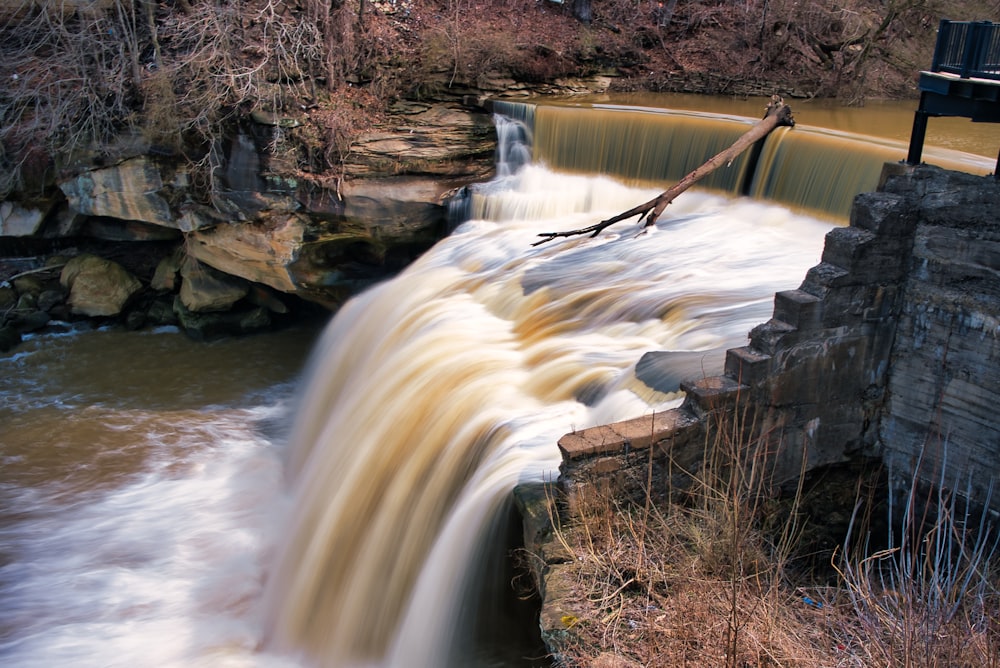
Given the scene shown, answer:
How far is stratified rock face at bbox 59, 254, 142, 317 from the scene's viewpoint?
13125 mm

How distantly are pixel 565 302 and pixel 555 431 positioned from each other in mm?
2491

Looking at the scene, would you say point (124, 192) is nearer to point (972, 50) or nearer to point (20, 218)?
point (20, 218)

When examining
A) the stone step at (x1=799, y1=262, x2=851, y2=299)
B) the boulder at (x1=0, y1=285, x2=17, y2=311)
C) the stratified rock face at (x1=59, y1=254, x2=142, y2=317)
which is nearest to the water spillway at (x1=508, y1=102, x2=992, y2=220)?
the stone step at (x1=799, y1=262, x2=851, y2=299)

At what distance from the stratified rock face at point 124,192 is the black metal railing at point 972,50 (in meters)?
10.3

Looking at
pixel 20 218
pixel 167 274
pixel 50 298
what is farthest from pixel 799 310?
pixel 20 218

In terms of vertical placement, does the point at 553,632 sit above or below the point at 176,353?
above

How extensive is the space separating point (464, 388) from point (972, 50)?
15.5 ft

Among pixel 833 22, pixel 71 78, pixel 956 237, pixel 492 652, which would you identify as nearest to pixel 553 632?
pixel 492 652

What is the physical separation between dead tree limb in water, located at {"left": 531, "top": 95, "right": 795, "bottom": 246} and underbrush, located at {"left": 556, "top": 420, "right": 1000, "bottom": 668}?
14.9 ft

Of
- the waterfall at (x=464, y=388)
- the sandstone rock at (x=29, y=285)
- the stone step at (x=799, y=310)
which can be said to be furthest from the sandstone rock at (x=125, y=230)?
the stone step at (x=799, y=310)

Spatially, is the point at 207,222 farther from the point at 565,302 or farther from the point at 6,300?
the point at 565,302

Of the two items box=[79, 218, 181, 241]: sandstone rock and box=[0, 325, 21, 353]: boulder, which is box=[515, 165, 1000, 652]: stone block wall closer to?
box=[79, 218, 181, 241]: sandstone rock

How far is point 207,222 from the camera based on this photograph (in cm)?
1207

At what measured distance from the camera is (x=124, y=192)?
40.4 ft
